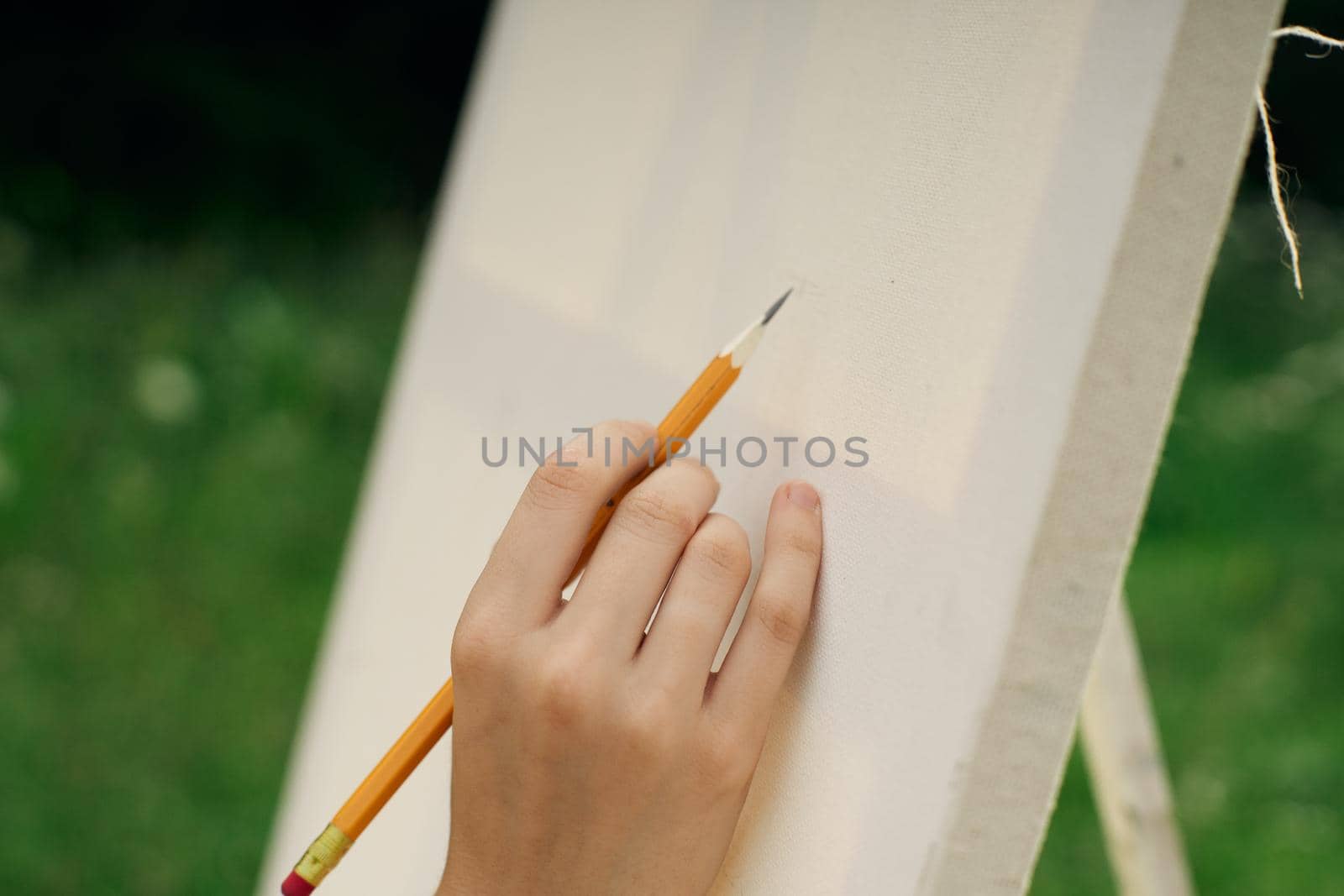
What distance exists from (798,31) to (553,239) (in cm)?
21

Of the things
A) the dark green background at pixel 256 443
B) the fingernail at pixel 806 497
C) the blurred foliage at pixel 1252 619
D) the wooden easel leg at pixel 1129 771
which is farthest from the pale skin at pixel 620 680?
the dark green background at pixel 256 443

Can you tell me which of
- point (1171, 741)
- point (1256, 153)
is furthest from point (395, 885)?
point (1256, 153)

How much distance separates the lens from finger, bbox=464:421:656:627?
0.35 metres

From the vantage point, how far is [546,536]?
35cm

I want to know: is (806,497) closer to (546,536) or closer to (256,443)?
(546,536)

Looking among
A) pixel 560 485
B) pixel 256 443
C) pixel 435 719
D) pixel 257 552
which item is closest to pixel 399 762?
pixel 435 719

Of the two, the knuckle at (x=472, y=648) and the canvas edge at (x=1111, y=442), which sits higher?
the canvas edge at (x=1111, y=442)

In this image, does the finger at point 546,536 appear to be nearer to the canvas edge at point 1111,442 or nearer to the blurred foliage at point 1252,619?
the canvas edge at point 1111,442

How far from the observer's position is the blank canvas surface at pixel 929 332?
25cm

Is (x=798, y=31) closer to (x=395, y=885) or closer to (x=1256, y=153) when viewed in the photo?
(x=395, y=885)

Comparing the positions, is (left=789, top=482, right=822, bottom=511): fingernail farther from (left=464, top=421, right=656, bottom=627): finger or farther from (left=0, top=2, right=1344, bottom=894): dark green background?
(left=0, top=2, right=1344, bottom=894): dark green background

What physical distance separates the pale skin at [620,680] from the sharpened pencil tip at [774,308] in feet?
0.19

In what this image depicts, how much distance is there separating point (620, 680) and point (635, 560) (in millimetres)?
37

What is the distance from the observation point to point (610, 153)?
0.55m
